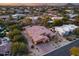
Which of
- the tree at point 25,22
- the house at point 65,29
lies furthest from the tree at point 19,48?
the house at point 65,29

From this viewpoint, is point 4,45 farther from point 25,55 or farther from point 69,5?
point 69,5

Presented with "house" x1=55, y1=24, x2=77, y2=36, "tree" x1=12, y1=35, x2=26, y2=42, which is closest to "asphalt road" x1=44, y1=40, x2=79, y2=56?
"house" x1=55, y1=24, x2=77, y2=36

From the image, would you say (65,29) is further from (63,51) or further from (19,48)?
(19,48)

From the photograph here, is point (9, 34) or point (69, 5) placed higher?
point (69, 5)

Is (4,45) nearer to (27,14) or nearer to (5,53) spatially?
(5,53)

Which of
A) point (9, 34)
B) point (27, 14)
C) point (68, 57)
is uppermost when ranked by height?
point (27, 14)

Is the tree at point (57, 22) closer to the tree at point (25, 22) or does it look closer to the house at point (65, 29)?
the house at point (65, 29)

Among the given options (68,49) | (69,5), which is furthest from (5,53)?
(69,5)
